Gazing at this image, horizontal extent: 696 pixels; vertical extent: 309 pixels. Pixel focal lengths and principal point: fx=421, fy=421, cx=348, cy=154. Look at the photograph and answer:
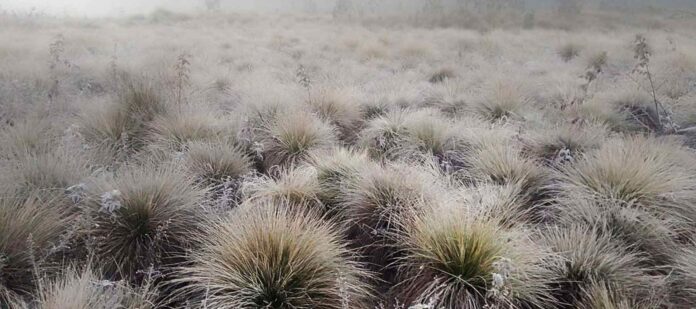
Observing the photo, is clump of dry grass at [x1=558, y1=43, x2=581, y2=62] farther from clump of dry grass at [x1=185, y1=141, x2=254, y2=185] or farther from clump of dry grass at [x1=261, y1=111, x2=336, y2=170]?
clump of dry grass at [x1=185, y1=141, x2=254, y2=185]

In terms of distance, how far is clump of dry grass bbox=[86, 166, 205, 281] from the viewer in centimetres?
288

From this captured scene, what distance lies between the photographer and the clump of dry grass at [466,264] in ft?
8.45

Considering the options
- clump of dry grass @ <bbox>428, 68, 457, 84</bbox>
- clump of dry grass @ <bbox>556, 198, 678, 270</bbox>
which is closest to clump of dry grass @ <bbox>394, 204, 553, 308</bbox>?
clump of dry grass @ <bbox>556, 198, 678, 270</bbox>

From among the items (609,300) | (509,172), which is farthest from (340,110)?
(609,300)

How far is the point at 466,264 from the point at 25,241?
2829 mm

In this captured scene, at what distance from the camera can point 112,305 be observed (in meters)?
2.28

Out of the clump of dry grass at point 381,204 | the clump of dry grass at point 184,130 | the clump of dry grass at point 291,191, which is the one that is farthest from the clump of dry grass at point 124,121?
the clump of dry grass at point 381,204

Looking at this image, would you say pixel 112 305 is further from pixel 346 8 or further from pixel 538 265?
pixel 346 8

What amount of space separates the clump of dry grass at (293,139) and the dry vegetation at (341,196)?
28mm

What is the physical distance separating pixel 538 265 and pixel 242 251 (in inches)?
74.7

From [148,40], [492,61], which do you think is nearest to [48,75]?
[148,40]

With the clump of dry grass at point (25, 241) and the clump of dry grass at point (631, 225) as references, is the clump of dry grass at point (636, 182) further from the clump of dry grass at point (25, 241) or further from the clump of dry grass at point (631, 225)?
the clump of dry grass at point (25, 241)

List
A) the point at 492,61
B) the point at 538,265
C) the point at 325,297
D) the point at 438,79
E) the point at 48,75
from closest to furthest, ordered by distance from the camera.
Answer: the point at 325,297
the point at 538,265
the point at 48,75
the point at 438,79
the point at 492,61

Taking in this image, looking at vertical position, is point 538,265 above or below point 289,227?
below
